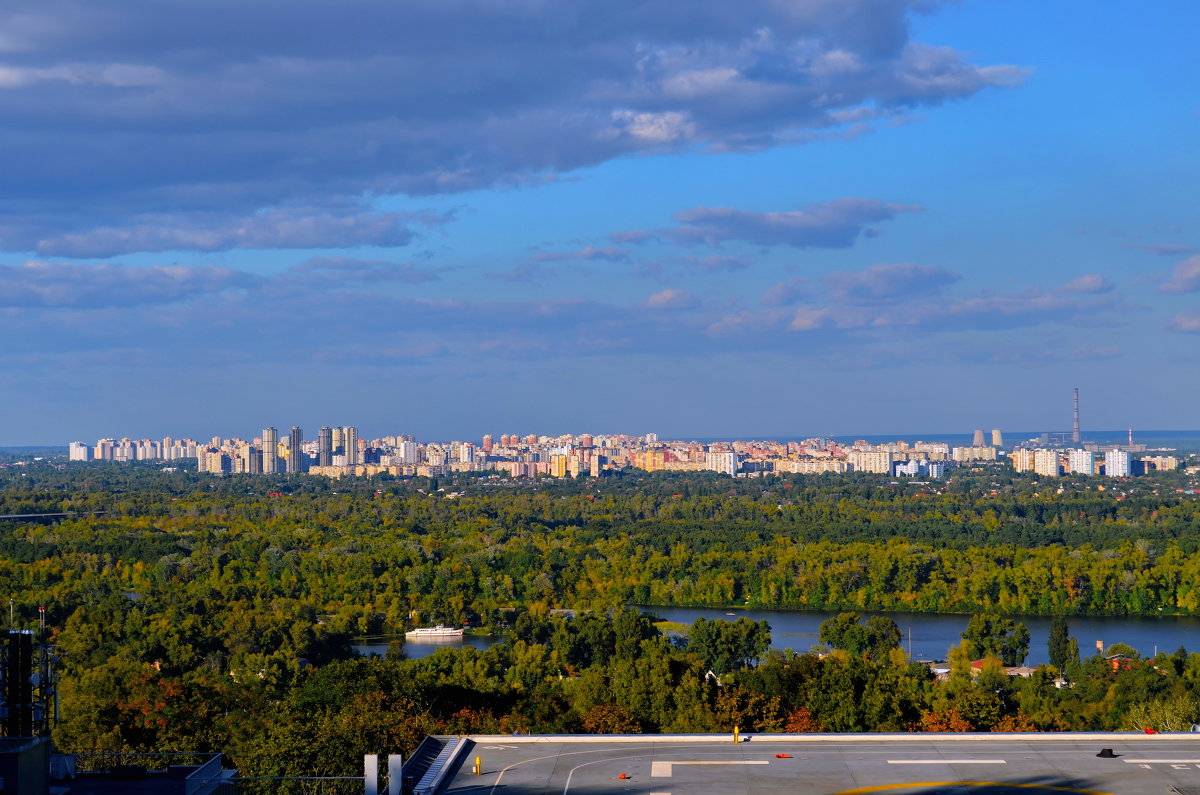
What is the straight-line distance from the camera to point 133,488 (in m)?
81.0

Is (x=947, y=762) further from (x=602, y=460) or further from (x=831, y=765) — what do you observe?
(x=602, y=460)

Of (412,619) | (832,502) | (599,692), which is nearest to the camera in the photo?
(599,692)

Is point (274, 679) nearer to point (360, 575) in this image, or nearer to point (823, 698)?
point (823, 698)

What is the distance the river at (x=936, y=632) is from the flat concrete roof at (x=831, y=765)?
54.7 feet

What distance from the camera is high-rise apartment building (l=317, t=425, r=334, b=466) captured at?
120375 mm

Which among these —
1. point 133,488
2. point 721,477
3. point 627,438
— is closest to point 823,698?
point 133,488

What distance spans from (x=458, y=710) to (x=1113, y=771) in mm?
6771

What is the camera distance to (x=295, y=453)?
116 m

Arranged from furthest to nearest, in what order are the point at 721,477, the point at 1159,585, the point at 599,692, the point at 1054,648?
the point at 721,477, the point at 1159,585, the point at 1054,648, the point at 599,692

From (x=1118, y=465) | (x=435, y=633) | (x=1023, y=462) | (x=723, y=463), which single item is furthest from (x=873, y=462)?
(x=435, y=633)

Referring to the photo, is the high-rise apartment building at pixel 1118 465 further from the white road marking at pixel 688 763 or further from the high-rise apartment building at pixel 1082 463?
the white road marking at pixel 688 763

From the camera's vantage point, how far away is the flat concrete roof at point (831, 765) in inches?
329

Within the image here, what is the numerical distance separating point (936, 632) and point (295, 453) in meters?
92.1

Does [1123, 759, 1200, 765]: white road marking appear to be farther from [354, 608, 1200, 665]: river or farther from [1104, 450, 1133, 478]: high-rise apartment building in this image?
[1104, 450, 1133, 478]: high-rise apartment building
